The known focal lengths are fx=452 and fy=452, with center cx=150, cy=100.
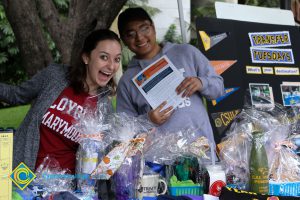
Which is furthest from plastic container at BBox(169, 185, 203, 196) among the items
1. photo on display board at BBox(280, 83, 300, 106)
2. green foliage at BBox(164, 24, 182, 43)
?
green foliage at BBox(164, 24, 182, 43)

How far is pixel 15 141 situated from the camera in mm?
2299

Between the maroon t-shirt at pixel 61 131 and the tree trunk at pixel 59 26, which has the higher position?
the tree trunk at pixel 59 26

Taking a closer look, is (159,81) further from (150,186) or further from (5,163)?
(5,163)

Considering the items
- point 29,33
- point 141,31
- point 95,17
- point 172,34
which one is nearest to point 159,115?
point 141,31

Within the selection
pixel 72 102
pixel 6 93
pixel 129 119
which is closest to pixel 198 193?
pixel 129 119

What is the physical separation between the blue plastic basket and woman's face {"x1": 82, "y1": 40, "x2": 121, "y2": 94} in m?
0.69

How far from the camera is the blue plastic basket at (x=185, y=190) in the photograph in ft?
6.12

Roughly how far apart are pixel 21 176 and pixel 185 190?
658 millimetres

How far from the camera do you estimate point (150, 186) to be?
185 cm

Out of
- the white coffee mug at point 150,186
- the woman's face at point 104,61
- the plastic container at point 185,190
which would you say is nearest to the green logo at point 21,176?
the white coffee mug at point 150,186

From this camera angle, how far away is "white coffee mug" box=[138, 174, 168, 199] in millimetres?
1827

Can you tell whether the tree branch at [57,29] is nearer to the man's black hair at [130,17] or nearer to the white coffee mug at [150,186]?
the man's black hair at [130,17]

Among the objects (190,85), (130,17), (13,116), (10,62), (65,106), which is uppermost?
(10,62)

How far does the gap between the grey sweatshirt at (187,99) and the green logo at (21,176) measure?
0.97 metres
